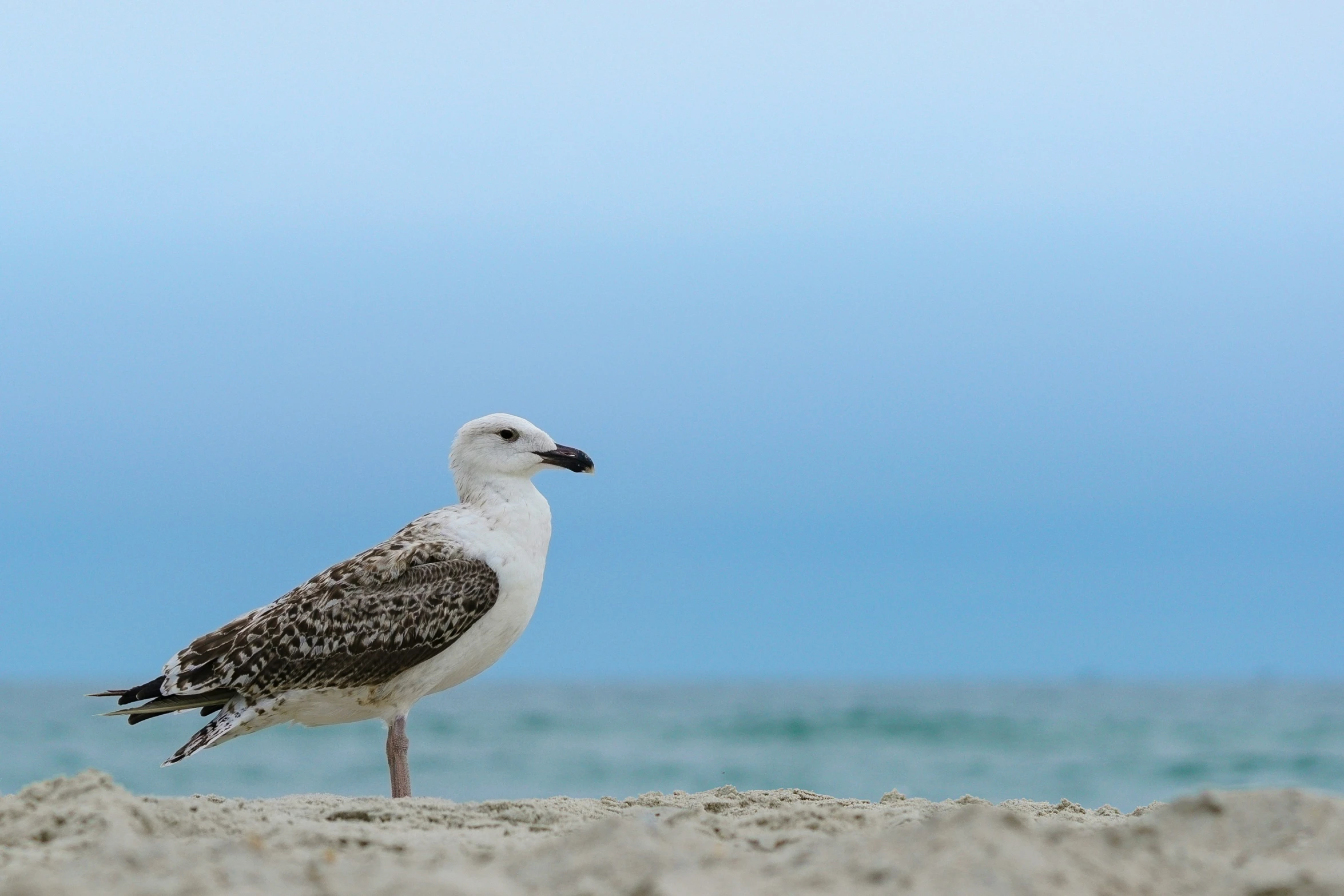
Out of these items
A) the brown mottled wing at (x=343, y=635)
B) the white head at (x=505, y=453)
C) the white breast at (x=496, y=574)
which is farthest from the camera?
the white head at (x=505, y=453)

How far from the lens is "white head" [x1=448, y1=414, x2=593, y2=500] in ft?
23.8

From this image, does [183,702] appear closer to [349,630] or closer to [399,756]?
[349,630]

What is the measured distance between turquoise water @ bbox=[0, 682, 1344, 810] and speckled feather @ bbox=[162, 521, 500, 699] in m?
10.9

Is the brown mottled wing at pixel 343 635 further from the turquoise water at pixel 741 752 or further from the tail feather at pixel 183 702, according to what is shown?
the turquoise water at pixel 741 752

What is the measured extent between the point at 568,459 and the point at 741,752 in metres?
19.6

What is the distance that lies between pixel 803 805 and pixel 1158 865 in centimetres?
211

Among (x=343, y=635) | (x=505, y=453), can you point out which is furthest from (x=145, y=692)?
(x=505, y=453)

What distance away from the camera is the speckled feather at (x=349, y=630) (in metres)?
6.31

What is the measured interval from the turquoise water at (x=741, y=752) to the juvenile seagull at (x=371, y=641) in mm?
10724

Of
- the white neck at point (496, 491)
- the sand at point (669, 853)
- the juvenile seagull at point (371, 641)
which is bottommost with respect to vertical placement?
the sand at point (669, 853)

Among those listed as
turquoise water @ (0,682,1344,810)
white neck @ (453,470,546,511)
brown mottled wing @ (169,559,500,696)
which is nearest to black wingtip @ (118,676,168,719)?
brown mottled wing @ (169,559,500,696)

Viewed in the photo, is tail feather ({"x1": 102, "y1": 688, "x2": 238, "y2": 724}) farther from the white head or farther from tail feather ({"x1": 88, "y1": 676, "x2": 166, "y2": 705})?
the white head

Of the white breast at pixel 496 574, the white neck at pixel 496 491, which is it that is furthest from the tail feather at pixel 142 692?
Answer: the white neck at pixel 496 491

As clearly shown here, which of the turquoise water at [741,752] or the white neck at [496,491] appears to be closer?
the white neck at [496,491]
